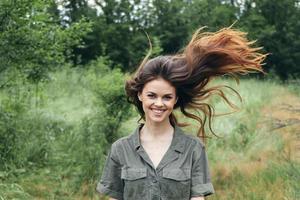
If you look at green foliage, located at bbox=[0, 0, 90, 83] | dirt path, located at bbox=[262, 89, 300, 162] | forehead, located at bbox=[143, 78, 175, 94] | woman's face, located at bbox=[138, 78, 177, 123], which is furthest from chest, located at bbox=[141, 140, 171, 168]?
green foliage, located at bbox=[0, 0, 90, 83]

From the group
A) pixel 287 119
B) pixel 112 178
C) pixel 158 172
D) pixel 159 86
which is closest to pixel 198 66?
pixel 159 86

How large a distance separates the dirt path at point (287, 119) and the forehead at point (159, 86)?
3.32 m

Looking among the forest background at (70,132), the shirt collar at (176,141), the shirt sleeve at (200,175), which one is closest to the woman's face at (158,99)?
the shirt collar at (176,141)

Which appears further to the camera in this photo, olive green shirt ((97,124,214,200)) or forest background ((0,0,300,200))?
forest background ((0,0,300,200))

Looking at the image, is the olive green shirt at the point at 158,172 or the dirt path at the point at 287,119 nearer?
the olive green shirt at the point at 158,172

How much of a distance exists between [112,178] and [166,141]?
35cm

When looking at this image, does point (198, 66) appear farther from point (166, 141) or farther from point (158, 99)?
point (166, 141)

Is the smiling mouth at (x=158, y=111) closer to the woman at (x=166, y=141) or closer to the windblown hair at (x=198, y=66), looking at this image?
the woman at (x=166, y=141)

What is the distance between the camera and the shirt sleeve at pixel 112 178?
300 centimetres

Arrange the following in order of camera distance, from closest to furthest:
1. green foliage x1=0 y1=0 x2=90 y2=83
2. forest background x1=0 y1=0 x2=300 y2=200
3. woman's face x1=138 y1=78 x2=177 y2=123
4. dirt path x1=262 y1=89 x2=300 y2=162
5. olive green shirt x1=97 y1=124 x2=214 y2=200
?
1. olive green shirt x1=97 y1=124 x2=214 y2=200
2. woman's face x1=138 y1=78 x2=177 y2=123
3. dirt path x1=262 y1=89 x2=300 y2=162
4. forest background x1=0 y1=0 x2=300 y2=200
5. green foliage x1=0 y1=0 x2=90 y2=83

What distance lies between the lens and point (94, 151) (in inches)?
291

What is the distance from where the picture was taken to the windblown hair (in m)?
3.03

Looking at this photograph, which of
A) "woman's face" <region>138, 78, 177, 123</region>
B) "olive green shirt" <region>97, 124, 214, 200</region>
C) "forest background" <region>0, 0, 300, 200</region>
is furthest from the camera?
"forest background" <region>0, 0, 300, 200</region>

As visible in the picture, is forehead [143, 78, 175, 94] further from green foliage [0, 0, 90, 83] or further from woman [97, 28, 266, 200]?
green foliage [0, 0, 90, 83]
